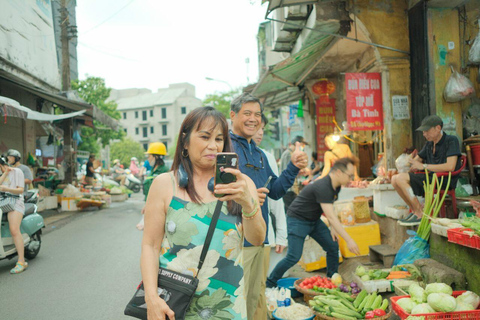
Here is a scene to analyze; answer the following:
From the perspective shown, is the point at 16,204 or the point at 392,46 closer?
the point at 16,204

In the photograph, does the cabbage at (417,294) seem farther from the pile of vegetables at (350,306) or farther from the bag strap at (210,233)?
the bag strap at (210,233)

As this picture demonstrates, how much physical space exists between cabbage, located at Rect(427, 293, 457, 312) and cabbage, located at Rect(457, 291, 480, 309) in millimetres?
200

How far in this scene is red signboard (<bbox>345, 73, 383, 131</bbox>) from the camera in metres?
8.21

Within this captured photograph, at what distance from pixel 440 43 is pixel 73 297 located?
7157 millimetres

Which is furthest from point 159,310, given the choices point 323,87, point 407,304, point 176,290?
point 323,87

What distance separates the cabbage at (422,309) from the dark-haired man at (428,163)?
8.60 feet

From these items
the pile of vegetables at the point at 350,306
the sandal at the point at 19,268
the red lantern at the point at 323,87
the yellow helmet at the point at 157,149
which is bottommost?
the sandal at the point at 19,268

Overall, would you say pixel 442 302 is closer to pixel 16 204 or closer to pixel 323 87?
pixel 16 204

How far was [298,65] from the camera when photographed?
438 inches

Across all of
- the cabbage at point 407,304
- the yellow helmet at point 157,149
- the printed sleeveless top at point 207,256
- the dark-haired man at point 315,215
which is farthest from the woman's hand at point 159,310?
the yellow helmet at point 157,149

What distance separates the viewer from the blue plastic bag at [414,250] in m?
4.95

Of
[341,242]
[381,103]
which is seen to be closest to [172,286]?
[341,242]

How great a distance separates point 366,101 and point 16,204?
22.7 feet

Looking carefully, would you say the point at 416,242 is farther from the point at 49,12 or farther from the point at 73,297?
the point at 49,12
